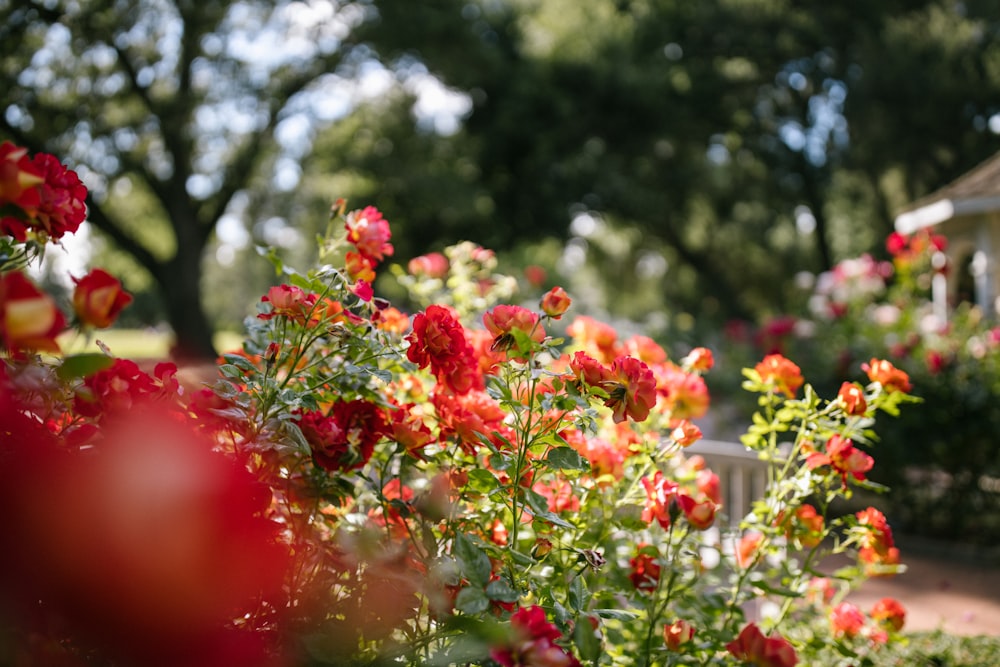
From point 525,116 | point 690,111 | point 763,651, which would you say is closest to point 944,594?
point 763,651

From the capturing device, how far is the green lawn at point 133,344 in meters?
1.37

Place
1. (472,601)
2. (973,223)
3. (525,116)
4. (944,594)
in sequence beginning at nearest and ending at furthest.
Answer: (472,601) < (944,594) < (973,223) < (525,116)

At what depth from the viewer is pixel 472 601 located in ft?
3.99

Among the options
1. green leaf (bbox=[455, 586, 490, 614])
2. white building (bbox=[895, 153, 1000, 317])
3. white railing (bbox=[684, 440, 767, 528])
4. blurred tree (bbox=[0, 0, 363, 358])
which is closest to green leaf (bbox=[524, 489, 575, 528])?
green leaf (bbox=[455, 586, 490, 614])

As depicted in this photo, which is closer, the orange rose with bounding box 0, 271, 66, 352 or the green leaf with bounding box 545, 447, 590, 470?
the orange rose with bounding box 0, 271, 66, 352

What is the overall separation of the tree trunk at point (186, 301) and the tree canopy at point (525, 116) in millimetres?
42

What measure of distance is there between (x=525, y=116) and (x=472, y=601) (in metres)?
17.9

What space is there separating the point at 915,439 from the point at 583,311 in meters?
7.73

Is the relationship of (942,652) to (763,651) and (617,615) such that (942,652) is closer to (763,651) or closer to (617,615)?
(763,651)

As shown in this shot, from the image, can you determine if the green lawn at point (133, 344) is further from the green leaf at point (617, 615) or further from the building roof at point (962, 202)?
the building roof at point (962, 202)

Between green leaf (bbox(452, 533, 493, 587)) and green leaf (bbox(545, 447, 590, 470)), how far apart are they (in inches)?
10.1

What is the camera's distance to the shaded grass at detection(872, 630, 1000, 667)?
3.30 metres

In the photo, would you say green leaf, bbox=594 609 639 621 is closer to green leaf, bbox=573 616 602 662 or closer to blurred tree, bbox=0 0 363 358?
green leaf, bbox=573 616 602 662

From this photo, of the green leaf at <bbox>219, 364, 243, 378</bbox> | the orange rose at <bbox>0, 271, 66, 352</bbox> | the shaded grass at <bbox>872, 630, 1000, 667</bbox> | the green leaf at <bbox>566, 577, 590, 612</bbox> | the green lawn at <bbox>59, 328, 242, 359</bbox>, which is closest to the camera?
the orange rose at <bbox>0, 271, 66, 352</bbox>
